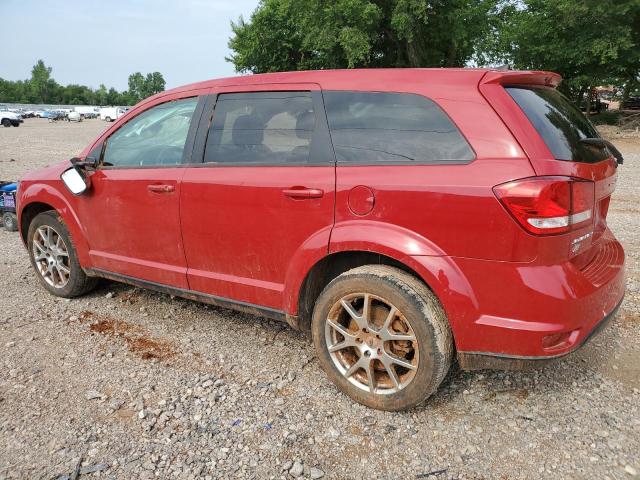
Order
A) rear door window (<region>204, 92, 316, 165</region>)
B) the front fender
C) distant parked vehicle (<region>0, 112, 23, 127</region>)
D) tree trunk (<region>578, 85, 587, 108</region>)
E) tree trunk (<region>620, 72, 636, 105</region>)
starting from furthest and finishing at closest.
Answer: distant parked vehicle (<region>0, 112, 23, 127</region>), tree trunk (<region>578, 85, 587, 108</region>), tree trunk (<region>620, 72, 636, 105</region>), the front fender, rear door window (<region>204, 92, 316, 165</region>)

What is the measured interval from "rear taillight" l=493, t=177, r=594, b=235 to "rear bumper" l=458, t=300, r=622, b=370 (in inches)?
23.3

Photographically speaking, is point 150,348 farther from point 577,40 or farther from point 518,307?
point 577,40

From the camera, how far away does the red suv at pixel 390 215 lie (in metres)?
2.32

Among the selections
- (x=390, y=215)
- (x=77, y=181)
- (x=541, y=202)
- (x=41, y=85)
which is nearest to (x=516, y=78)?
(x=541, y=202)

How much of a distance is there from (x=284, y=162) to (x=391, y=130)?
671 mm

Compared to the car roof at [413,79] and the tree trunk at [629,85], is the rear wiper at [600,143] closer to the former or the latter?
the car roof at [413,79]

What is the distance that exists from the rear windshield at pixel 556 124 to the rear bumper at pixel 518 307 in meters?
0.57

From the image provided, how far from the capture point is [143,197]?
11.7ft

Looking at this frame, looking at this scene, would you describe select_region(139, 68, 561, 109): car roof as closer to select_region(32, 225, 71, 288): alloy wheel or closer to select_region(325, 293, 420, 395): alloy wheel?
select_region(325, 293, 420, 395): alloy wheel

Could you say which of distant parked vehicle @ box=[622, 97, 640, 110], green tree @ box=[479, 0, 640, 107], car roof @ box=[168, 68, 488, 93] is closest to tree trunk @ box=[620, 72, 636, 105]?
green tree @ box=[479, 0, 640, 107]

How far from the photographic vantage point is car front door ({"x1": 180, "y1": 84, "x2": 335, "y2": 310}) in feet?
9.30

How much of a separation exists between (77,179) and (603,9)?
25774 millimetres

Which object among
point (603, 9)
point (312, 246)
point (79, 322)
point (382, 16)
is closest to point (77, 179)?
point (79, 322)

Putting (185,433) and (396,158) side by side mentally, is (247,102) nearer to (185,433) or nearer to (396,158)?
(396,158)
